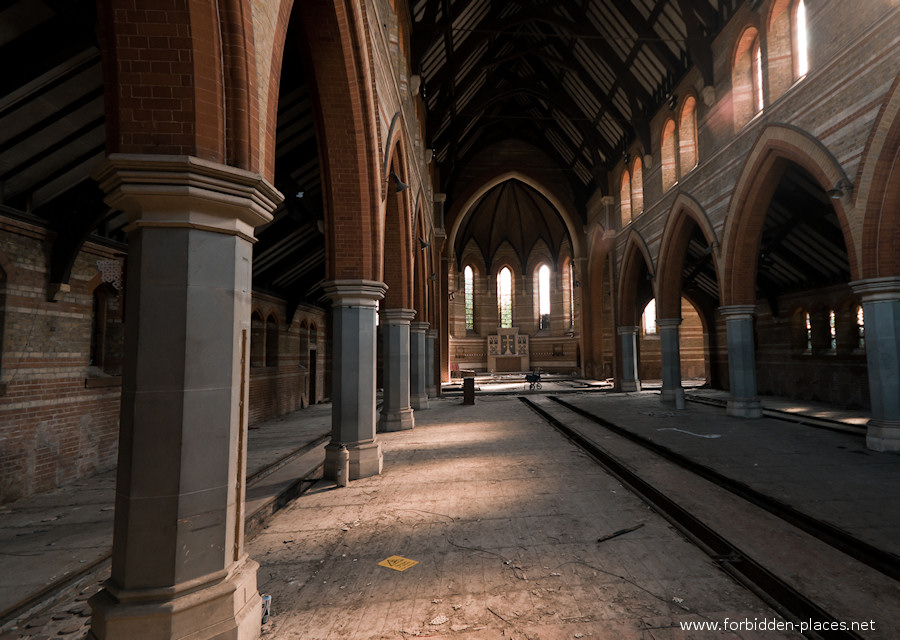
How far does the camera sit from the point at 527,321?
1351 inches

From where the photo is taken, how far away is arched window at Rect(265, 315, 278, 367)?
1414 centimetres

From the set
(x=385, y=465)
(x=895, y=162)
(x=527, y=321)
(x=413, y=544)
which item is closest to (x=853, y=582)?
(x=413, y=544)

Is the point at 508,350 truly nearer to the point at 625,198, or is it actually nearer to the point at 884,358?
the point at 625,198

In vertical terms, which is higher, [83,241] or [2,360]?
[83,241]

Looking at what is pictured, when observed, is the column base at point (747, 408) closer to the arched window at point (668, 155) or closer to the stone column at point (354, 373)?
the arched window at point (668, 155)

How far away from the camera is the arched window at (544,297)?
34156 millimetres

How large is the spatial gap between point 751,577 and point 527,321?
31.1m

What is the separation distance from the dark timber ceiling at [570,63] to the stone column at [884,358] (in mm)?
7597

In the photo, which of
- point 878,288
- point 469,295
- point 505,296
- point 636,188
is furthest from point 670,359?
point 469,295

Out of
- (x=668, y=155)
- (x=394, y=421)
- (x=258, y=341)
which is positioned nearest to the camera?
(x=394, y=421)

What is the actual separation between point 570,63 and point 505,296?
63.0ft

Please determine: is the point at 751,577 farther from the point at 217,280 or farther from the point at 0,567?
the point at 0,567

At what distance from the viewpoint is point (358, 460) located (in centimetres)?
651

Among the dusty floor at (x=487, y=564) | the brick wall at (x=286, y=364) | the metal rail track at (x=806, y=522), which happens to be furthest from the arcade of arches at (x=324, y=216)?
the metal rail track at (x=806, y=522)
